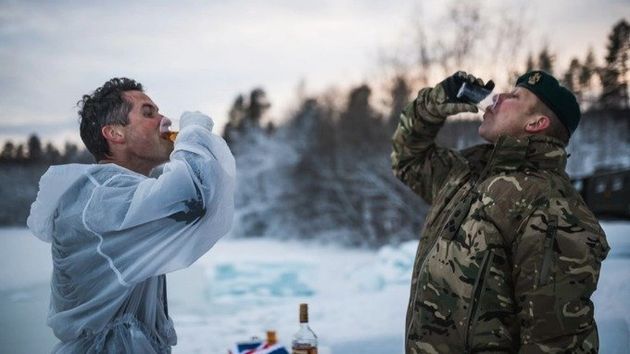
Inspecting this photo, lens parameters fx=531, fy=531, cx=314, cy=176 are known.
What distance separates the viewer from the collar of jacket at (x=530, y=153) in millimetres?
1745

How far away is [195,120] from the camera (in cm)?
171

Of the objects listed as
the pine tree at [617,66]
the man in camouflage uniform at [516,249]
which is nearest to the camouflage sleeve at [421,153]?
the man in camouflage uniform at [516,249]

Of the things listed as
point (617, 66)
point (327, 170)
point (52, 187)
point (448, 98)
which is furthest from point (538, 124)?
point (327, 170)

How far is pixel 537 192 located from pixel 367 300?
5954 mm

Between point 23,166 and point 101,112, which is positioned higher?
point 101,112

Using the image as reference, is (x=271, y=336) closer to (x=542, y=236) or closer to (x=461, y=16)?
(x=542, y=236)

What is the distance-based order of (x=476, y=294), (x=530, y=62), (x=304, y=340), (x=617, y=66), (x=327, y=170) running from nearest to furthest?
(x=476, y=294) < (x=304, y=340) < (x=617, y=66) < (x=530, y=62) < (x=327, y=170)

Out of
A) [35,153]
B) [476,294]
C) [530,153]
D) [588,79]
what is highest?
[588,79]

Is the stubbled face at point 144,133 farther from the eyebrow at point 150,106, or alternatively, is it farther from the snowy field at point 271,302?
the snowy field at point 271,302

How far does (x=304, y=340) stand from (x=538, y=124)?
49.9 inches

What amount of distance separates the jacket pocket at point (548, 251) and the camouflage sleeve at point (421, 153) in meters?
0.68

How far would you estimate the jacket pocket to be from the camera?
5.06 ft

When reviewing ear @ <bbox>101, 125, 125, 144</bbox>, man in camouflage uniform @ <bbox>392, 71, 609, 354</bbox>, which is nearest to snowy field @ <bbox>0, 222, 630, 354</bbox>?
man in camouflage uniform @ <bbox>392, 71, 609, 354</bbox>

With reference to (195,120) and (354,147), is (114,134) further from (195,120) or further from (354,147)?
(354,147)
